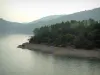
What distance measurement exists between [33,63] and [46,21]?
0.41 m

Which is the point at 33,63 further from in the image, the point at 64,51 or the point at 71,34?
the point at 71,34

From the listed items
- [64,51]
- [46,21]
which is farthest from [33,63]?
[46,21]

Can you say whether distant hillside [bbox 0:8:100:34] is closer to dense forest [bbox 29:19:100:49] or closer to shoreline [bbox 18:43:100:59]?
dense forest [bbox 29:19:100:49]

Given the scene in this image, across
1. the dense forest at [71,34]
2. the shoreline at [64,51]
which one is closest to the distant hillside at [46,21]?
the dense forest at [71,34]

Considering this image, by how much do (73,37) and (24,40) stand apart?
46cm

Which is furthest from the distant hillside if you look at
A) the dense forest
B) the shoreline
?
the shoreline

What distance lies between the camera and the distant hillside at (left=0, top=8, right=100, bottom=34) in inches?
78.1

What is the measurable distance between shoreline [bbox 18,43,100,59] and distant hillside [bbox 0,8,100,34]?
143mm

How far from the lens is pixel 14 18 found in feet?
6.81

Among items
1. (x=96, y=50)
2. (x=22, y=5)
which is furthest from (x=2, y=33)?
(x=96, y=50)

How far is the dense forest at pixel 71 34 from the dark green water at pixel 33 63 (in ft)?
0.42

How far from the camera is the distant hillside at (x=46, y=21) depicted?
1.98 m

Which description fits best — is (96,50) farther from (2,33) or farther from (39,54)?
(2,33)

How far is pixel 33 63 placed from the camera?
6.59 feet
